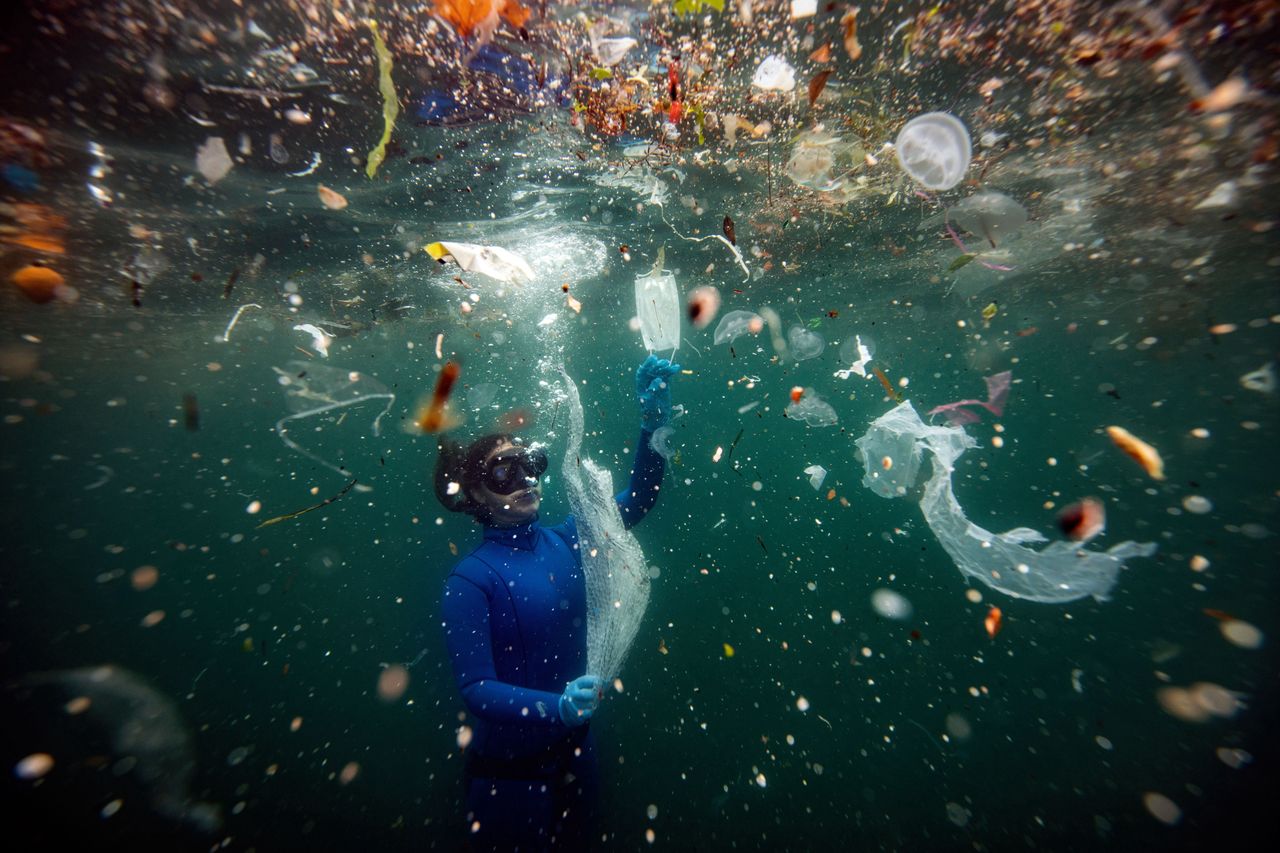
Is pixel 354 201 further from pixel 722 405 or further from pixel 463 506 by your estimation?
pixel 722 405

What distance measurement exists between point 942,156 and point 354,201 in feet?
30.7

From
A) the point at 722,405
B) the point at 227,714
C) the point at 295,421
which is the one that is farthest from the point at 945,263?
the point at 295,421

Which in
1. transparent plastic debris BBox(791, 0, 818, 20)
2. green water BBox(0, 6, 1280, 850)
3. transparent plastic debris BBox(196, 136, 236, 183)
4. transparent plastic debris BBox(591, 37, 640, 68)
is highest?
transparent plastic debris BBox(196, 136, 236, 183)

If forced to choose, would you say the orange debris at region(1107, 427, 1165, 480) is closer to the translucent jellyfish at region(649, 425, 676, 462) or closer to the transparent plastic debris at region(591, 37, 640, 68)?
the translucent jellyfish at region(649, 425, 676, 462)

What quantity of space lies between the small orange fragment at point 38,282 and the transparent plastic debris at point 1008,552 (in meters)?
16.3

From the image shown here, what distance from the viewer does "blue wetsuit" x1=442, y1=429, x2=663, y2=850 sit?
A: 334 centimetres

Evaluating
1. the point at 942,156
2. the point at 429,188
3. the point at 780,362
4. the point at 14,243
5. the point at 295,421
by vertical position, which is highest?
the point at 14,243

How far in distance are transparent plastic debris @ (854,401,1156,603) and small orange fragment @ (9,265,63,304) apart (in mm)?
16332

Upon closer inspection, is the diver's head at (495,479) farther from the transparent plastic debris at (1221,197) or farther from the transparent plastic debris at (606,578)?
the transparent plastic debris at (1221,197)

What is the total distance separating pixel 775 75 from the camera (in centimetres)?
475

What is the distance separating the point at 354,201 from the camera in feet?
22.9

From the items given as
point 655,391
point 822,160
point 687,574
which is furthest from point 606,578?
point 687,574

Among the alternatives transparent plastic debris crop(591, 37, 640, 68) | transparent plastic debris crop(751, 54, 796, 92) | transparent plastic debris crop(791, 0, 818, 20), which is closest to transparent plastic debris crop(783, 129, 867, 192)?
transparent plastic debris crop(751, 54, 796, 92)

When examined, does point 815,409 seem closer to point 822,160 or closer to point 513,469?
point 822,160
